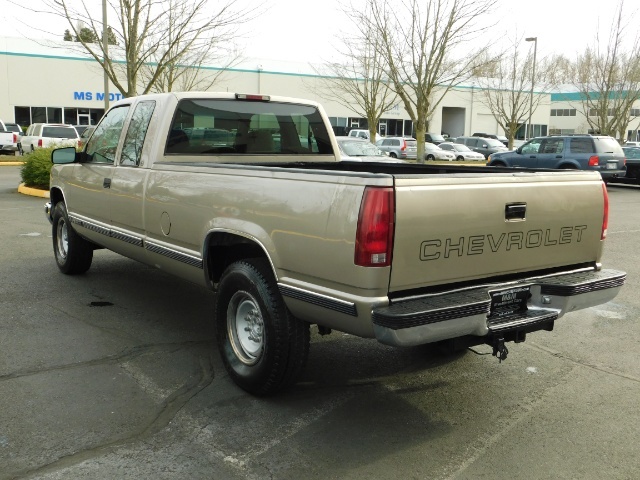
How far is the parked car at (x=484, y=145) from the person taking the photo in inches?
1570

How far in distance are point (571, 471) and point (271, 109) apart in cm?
386

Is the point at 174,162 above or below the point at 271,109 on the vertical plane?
below

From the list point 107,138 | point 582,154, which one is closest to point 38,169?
point 107,138

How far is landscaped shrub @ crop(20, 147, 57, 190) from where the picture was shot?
15.3 metres

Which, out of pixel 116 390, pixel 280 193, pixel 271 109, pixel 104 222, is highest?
pixel 271 109

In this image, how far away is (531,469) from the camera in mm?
3330

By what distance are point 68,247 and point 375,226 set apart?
4893mm

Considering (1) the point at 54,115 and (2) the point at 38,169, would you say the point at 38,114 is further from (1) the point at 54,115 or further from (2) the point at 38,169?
(2) the point at 38,169

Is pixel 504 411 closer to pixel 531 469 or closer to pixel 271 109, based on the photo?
pixel 531 469

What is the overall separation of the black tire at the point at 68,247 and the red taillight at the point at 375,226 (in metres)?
4.56

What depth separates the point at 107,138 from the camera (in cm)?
620

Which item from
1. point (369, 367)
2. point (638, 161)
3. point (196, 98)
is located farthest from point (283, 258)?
point (638, 161)

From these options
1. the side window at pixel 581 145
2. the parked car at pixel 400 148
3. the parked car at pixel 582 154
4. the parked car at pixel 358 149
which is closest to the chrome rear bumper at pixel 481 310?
→ the parked car at pixel 358 149

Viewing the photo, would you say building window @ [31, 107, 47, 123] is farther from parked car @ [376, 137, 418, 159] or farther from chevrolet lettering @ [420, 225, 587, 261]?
chevrolet lettering @ [420, 225, 587, 261]
